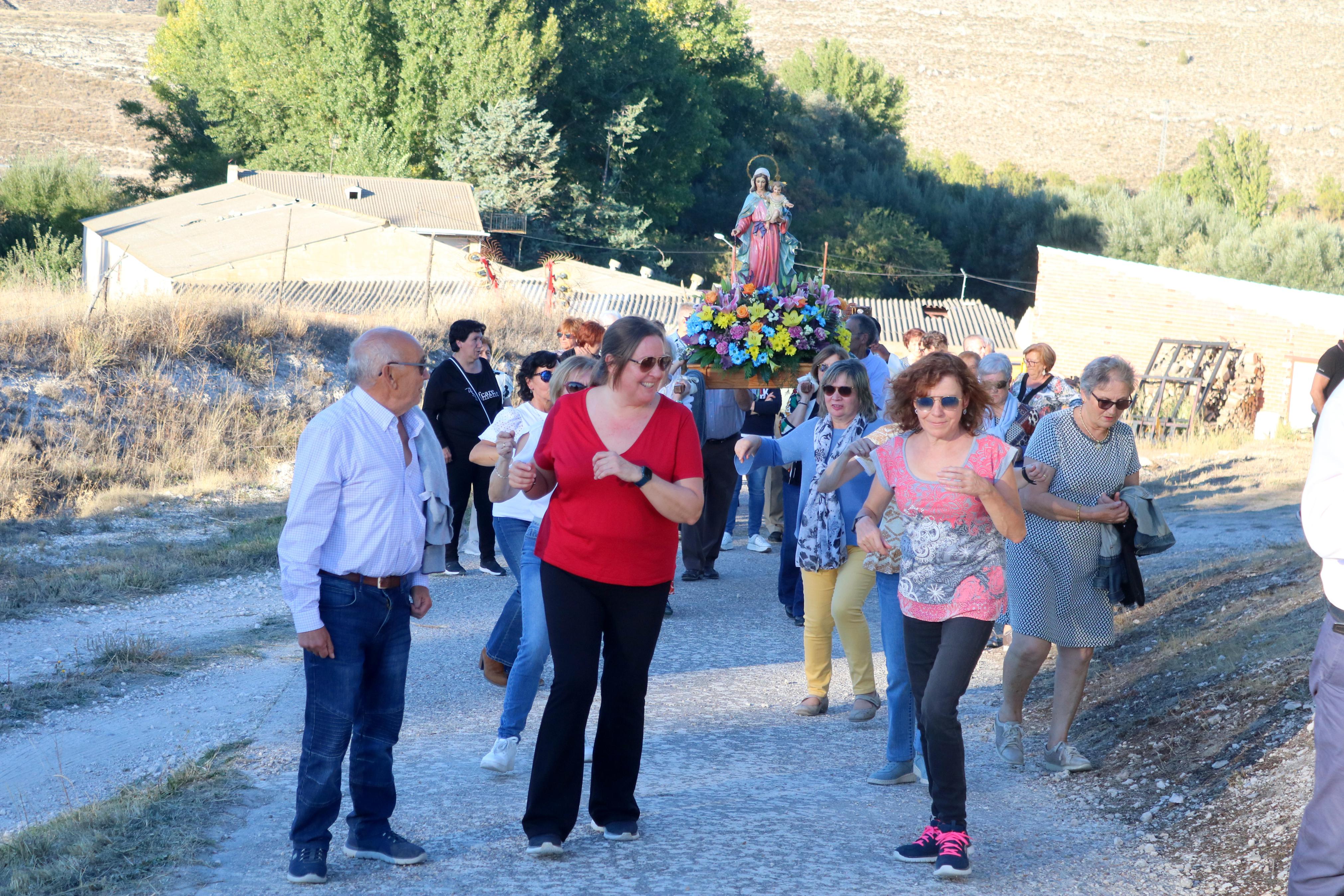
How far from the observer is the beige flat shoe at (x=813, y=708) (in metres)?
6.50

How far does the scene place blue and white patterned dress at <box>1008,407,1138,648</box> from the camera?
18.3ft

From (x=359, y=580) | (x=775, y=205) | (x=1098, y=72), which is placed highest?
(x=1098, y=72)

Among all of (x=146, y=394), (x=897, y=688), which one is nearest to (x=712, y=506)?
→ (x=897, y=688)

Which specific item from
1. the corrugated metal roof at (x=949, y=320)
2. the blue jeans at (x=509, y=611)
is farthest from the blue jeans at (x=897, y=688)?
the corrugated metal roof at (x=949, y=320)

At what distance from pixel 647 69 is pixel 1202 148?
35.5 metres

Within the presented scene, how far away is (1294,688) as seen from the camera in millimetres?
5637

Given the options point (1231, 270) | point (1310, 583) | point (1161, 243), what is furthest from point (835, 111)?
point (1310, 583)

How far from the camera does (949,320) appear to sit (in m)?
44.2

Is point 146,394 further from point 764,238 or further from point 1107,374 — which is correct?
point 1107,374

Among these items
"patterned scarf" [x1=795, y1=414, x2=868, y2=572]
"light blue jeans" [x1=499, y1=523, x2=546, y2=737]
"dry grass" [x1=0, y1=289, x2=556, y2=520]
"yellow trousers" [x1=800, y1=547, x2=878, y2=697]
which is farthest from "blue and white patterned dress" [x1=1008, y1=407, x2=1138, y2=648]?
"dry grass" [x1=0, y1=289, x2=556, y2=520]

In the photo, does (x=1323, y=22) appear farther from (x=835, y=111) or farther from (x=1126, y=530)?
(x=1126, y=530)

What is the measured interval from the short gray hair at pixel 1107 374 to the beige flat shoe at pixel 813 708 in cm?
223

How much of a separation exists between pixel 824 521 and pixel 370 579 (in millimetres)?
2856

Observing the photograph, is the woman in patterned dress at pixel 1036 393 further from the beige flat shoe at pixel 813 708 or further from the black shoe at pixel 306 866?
the black shoe at pixel 306 866
